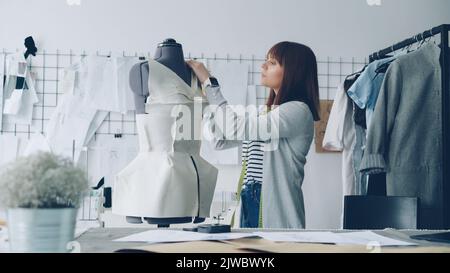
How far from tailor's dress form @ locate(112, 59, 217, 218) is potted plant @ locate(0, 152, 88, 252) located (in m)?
0.98

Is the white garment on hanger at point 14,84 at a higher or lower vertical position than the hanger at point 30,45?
lower

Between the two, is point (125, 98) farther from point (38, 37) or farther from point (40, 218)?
point (40, 218)

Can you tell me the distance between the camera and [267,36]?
278 centimetres

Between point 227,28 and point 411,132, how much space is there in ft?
3.57

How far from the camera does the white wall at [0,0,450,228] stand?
8.91 feet

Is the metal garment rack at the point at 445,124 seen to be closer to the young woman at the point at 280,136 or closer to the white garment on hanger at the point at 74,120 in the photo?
the young woman at the point at 280,136

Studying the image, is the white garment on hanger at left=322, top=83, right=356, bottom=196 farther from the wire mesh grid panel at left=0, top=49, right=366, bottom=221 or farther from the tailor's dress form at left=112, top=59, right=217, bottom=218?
the tailor's dress form at left=112, top=59, right=217, bottom=218

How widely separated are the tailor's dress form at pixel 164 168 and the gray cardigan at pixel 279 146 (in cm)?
15

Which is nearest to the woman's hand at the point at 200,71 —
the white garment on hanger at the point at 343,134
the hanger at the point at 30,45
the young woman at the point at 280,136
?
the young woman at the point at 280,136

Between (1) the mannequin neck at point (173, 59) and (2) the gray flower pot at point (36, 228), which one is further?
(1) the mannequin neck at point (173, 59)

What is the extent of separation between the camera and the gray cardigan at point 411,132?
2.18 meters

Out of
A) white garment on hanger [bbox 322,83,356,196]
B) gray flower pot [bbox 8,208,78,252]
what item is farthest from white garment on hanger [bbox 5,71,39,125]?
gray flower pot [bbox 8,208,78,252]
